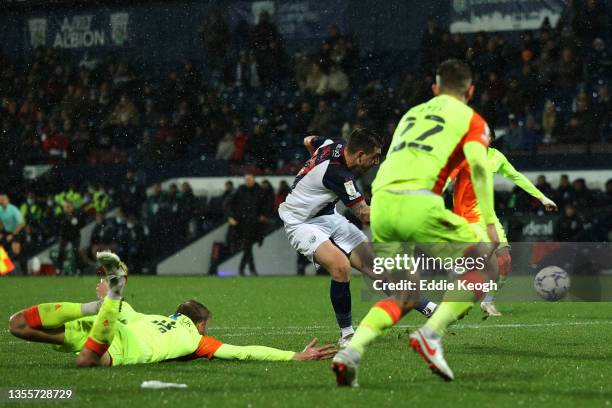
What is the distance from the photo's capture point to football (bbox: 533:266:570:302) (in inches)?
577

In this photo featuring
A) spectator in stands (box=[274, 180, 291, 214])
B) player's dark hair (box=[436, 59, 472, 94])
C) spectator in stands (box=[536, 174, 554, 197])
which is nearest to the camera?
player's dark hair (box=[436, 59, 472, 94])

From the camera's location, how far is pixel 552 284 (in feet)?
48.0

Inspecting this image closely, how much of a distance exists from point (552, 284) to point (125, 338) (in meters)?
8.10

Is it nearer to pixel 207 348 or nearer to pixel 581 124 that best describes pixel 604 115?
pixel 581 124

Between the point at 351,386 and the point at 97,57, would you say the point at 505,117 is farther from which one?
the point at 351,386

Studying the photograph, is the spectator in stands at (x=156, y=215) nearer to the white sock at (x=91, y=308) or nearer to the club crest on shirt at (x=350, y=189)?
the club crest on shirt at (x=350, y=189)

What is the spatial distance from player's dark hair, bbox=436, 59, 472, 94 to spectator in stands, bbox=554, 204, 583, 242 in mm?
14238

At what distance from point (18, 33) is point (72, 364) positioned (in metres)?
30.3

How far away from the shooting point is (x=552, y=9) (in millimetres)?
26281

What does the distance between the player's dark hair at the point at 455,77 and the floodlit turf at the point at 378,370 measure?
1.85 meters

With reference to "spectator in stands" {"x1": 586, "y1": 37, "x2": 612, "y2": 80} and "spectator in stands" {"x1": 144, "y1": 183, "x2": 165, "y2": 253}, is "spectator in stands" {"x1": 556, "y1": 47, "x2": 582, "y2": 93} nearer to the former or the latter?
"spectator in stands" {"x1": 586, "y1": 37, "x2": 612, "y2": 80}

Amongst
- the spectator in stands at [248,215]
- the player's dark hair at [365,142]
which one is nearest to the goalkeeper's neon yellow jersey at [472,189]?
the player's dark hair at [365,142]

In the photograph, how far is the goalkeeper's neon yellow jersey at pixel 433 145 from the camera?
686 cm

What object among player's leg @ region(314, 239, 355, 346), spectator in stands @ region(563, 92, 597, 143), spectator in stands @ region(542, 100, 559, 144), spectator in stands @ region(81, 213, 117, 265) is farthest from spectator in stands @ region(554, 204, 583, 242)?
player's leg @ region(314, 239, 355, 346)
